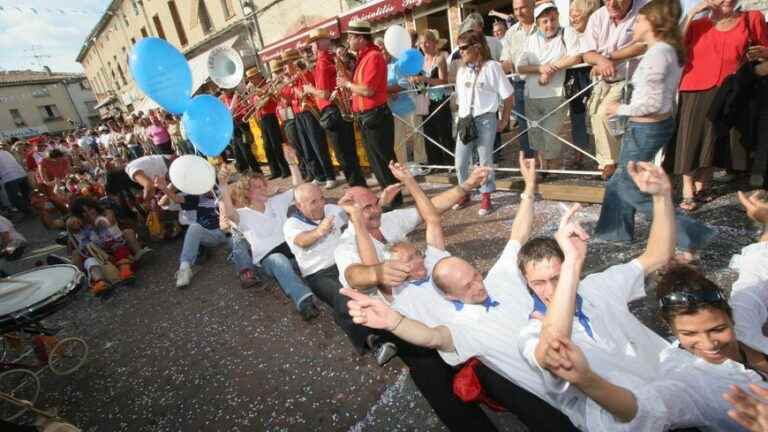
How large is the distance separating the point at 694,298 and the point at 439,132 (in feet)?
14.9

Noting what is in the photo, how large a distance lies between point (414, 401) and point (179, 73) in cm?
413

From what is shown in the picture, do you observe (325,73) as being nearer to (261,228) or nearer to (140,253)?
(261,228)

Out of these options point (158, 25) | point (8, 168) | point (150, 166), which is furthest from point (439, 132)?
point (158, 25)

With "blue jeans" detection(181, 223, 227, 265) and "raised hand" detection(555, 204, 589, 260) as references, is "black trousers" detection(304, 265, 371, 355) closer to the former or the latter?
"raised hand" detection(555, 204, 589, 260)

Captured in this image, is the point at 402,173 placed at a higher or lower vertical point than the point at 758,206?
higher

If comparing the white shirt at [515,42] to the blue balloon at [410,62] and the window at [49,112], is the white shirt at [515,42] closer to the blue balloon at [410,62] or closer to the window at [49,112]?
the blue balloon at [410,62]

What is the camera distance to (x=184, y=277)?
4.25 meters

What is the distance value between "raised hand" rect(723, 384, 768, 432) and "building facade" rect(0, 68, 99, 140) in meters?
52.6

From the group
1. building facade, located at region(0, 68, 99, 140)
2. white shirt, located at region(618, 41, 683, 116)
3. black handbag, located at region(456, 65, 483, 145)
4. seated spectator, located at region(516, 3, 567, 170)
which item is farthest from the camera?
building facade, located at region(0, 68, 99, 140)

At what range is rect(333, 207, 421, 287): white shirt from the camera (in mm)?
2311

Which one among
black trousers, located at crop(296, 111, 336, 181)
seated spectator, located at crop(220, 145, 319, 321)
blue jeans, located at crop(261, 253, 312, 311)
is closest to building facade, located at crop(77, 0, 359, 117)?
black trousers, located at crop(296, 111, 336, 181)

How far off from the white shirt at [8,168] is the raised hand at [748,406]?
43.3 feet

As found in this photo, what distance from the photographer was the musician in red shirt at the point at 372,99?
14.1 ft

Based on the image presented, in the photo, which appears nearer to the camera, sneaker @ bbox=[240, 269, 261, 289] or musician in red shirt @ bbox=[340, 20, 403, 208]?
sneaker @ bbox=[240, 269, 261, 289]
